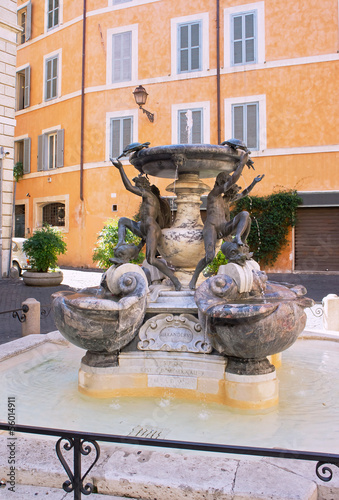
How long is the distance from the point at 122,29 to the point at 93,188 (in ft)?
19.7

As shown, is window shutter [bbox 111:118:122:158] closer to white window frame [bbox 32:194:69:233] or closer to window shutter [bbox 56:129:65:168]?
window shutter [bbox 56:129:65:168]

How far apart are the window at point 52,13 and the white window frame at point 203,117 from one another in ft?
Answer: 24.3

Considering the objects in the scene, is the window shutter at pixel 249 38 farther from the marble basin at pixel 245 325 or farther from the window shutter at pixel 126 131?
the marble basin at pixel 245 325

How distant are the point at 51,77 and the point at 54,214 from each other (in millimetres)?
5759

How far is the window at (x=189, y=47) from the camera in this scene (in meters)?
16.3

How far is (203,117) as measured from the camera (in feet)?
52.5

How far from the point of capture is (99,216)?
58.0ft

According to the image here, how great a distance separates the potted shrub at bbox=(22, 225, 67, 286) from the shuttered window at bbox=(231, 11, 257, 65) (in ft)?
28.9

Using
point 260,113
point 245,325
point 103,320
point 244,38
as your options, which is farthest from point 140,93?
point 245,325

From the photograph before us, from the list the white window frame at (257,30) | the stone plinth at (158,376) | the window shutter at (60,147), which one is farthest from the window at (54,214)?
the stone plinth at (158,376)

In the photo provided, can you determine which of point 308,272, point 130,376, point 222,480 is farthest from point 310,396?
point 308,272

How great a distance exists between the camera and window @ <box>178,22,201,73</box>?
53.4 ft

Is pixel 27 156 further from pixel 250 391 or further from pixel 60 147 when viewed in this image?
pixel 250 391

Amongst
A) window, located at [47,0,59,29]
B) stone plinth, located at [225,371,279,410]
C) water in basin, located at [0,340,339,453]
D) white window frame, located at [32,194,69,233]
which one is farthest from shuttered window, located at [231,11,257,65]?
stone plinth, located at [225,371,279,410]
